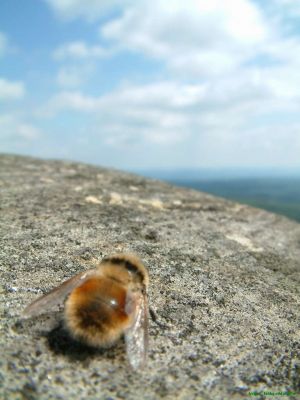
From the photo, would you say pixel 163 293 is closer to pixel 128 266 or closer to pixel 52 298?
pixel 128 266

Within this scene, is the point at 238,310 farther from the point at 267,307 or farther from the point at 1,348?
the point at 1,348

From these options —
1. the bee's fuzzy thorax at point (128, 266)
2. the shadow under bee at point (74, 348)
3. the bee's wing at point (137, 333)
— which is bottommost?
the shadow under bee at point (74, 348)

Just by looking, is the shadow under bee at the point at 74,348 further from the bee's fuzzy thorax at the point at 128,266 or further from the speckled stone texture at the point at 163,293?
the bee's fuzzy thorax at the point at 128,266

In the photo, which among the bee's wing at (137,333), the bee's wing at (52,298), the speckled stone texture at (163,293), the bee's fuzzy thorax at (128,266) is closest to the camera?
the speckled stone texture at (163,293)

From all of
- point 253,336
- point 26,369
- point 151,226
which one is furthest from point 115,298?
point 151,226

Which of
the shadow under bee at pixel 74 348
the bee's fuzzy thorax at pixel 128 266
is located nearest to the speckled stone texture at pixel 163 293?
the shadow under bee at pixel 74 348
